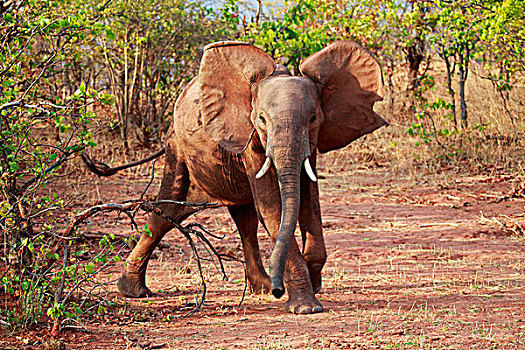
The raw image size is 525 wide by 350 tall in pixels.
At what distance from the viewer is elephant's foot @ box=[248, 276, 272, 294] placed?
6.84 meters

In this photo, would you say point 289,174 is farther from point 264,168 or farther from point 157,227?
point 157,227

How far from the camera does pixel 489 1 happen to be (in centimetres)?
1019

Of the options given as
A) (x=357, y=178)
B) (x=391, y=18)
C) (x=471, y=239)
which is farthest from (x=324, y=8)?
(x=471, y=239)

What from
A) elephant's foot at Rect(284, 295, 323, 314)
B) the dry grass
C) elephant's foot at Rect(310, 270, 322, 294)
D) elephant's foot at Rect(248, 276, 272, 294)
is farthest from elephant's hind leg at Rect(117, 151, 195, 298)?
the dry grass

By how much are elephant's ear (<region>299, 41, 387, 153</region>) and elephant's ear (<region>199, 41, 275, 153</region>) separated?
1.47ft

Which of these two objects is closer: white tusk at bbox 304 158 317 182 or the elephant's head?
white tusk at bbox 304 158 317 182

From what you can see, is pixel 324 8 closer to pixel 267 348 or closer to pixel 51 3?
pixel 51 3

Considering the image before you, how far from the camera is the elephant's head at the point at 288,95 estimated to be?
215 inches

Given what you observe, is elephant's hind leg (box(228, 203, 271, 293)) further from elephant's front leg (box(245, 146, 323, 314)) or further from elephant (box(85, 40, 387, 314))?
elephant's front leg (box(245, 146, 323, 314))

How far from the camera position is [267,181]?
580 cm

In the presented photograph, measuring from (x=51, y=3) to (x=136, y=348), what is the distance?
3319 mm

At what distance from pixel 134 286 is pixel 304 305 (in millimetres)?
2028

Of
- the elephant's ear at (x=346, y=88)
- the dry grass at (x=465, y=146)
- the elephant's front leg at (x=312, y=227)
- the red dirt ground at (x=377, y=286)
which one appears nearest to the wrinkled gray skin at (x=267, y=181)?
the elephant's front leg at (x=312, y=227)

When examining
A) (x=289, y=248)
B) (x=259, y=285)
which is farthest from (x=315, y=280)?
(x=259, y=285)
